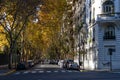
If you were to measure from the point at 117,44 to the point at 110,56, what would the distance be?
7.91 ft

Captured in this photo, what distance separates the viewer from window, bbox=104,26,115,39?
62.9 metres

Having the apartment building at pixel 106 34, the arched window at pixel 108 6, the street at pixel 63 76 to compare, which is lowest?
the street at pixel 63 76

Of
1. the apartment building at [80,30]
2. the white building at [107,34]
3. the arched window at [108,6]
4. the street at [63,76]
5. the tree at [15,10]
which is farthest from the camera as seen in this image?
the apartment building at [80,30]

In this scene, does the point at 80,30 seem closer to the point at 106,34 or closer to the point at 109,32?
the point at 106,34

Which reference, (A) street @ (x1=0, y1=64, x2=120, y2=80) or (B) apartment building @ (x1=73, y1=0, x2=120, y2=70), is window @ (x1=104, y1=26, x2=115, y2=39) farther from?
(A) street @ (x1=0, y1=64, x2=120, y2=80)

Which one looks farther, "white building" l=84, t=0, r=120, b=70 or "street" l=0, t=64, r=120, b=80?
"white building" l=84, t=0, r=120, b=70

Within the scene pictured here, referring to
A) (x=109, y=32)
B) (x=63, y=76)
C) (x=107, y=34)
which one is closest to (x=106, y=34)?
(x=107, y=34)

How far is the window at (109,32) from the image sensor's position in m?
62.9

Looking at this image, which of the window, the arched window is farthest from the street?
the arched window

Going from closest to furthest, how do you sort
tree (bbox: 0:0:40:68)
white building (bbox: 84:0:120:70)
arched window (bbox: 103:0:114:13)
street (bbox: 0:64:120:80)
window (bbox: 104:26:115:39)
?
street (bbox: 0:64:120:80) → tree (bbox: 0:0:40:68) → white building (bbox: 84:0:120:70) → arched window (bbox: 103:0:114:13) → window (bbox: 104:26:115:39)

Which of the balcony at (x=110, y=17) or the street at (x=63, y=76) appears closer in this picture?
the street at (x=63, y=76)

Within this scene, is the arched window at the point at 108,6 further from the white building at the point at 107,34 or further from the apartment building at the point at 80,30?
the apartment building at the point at 80,30

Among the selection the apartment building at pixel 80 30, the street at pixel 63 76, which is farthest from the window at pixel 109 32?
the street at pixel 63 76

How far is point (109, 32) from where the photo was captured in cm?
6312
